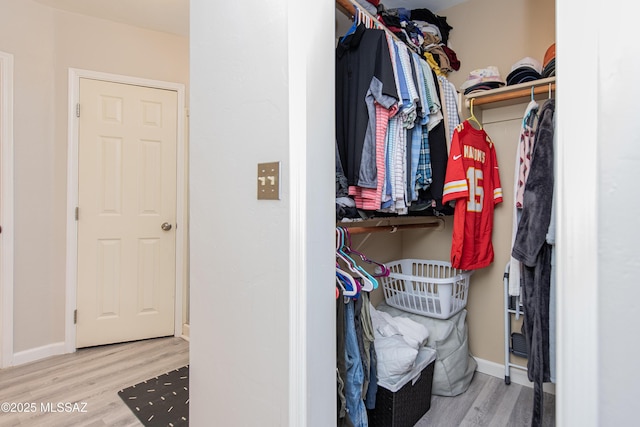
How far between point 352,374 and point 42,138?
8.83 feet

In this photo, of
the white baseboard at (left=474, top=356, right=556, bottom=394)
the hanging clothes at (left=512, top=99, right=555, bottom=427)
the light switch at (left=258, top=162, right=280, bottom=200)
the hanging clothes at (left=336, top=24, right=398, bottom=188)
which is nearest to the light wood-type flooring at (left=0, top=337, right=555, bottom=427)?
the white baseboard at (left=474, top=356, right=556, bottom=394)

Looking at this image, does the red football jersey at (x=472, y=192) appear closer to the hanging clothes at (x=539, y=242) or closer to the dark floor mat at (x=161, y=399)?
the hanging clothes at (x=539, y=242)

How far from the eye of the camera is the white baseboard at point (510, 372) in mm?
1974

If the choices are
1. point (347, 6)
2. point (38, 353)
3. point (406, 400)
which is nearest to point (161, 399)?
point (38, 353)

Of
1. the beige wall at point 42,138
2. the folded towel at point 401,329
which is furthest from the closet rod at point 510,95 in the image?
the beige wall at point 42,138

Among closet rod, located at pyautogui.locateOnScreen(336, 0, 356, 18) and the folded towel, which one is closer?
closet rod, located at pyautogui.locateOnScreen(336, 0, 356, 18)

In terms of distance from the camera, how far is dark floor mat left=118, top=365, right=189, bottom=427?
1719 millimetres

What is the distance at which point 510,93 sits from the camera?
191cm

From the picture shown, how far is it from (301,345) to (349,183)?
2.49 feet

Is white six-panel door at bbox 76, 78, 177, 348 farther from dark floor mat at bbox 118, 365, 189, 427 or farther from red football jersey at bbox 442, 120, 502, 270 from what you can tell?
red football jersey at bbox 442, 120, 502, 270

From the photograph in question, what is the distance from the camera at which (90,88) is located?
2553 millimetres

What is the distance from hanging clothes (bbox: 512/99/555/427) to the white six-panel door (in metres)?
2.61

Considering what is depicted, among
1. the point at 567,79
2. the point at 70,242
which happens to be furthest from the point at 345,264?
the point at 70,242

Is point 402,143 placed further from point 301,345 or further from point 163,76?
point 163,76
